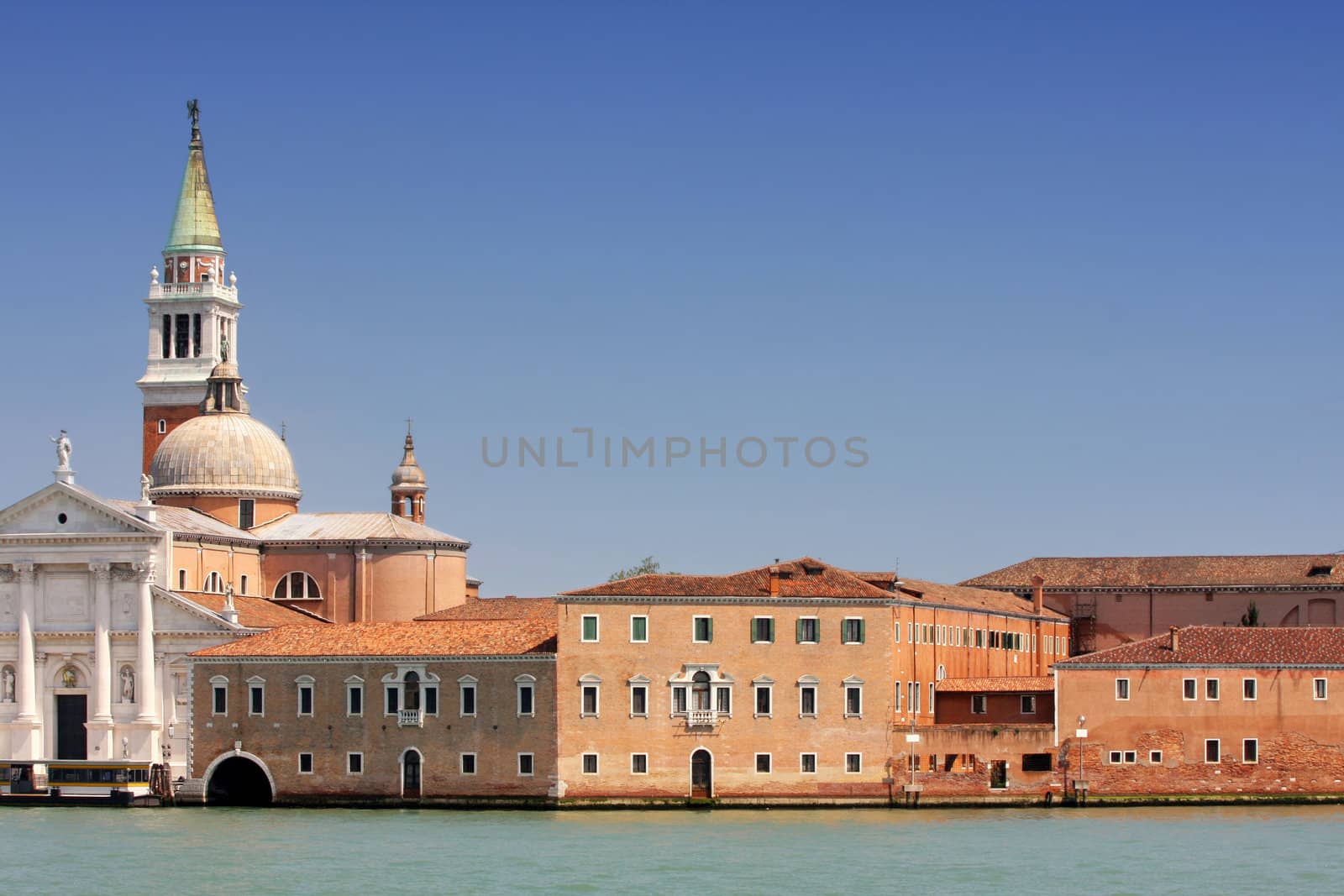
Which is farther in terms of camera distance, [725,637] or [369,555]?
[369,555]

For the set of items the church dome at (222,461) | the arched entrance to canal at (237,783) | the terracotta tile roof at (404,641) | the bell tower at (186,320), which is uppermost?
the bell tower at (186,320)

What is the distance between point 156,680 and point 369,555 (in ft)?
27.9

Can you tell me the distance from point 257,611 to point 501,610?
19.2 ft

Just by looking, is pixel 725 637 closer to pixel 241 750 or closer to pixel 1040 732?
pixel 1040 732

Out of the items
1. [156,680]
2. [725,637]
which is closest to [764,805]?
[725,637]

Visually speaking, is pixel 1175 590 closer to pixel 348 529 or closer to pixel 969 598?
pixel 969 598

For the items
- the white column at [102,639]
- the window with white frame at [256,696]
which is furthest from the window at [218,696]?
the white column at [102,639]

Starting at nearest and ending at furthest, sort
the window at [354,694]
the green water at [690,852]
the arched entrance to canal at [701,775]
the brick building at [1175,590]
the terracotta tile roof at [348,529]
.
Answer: the green water at [690,852]
the arched entrance to canal at [701,775]
the window at [354,694]
the terracotta tile roof at [348,529]
the brick building at [1175,590]

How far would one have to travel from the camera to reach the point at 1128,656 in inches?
2116

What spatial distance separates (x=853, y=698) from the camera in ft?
172

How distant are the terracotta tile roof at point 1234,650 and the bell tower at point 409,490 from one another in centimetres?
2441

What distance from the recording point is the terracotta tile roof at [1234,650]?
53250mm

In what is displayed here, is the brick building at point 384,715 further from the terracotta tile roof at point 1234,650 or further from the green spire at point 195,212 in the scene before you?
the green spire at point 195,212

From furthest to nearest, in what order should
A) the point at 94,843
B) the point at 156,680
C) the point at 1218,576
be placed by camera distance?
the point at 1218,576, the point at 156,680, the point at 94,843
